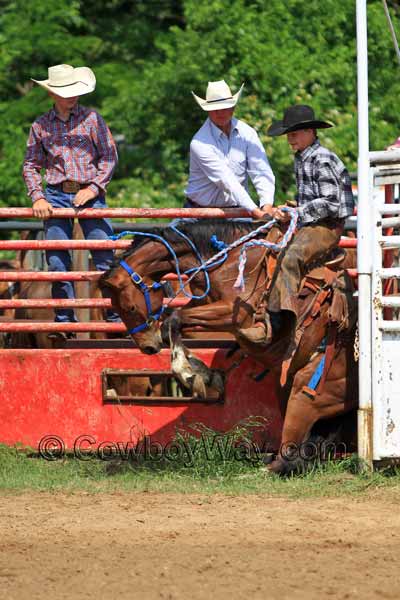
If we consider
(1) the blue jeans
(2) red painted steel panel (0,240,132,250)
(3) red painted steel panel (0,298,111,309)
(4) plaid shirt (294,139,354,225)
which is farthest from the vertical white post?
(1) the blue jeans

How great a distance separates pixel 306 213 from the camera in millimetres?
7984

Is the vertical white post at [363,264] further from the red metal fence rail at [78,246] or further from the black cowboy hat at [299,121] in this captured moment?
the red metal fence rail at [78,246]

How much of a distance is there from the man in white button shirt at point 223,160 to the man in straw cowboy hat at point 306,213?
2.39 feet

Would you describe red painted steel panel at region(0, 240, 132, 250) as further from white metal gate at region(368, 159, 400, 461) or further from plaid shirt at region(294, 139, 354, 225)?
white metal gate at region(368, 159, 400, 461)

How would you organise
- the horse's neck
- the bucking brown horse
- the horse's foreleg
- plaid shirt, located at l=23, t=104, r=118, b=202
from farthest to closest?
plaid shirt, located at l=23, t=104, r=118, b=202 < the horse's neck < the bucking brown horse < the horse's foreleg

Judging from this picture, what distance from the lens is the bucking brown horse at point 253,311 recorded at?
8.08 meters

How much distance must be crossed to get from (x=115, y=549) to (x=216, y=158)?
3707 mm

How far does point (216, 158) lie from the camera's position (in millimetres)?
8805

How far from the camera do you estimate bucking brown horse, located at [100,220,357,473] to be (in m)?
8.08

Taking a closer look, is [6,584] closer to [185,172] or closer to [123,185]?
[185,172]

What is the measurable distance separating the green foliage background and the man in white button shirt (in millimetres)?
7258

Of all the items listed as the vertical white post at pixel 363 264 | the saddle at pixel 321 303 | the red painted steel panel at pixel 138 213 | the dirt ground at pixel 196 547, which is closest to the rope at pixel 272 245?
the saddle at pixel 321 303

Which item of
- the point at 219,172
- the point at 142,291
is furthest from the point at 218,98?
the point at 142,291

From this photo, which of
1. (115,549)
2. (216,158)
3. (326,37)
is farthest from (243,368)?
(326,37)
